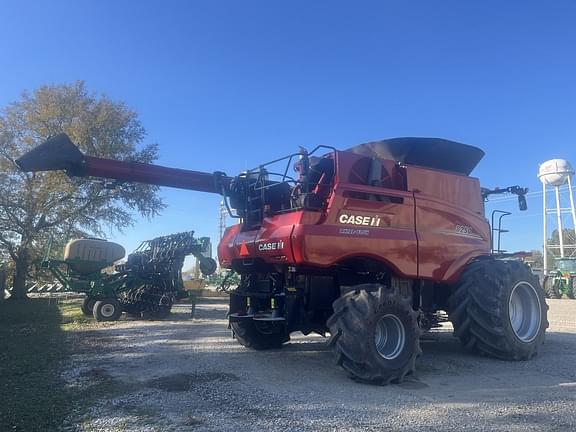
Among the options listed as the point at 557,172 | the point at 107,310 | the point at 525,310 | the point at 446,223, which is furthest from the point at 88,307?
the point at 557,172

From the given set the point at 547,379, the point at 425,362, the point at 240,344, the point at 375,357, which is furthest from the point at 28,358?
the point at 547,379

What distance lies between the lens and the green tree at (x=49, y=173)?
2553cm

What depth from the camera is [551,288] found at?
101 ft

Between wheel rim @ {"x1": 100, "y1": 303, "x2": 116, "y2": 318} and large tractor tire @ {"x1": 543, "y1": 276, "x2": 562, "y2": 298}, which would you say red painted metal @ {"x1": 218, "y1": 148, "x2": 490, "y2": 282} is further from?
large tractor tire @ {"x1": 543, "y1": 276, "x2": 562, "y2": 298}

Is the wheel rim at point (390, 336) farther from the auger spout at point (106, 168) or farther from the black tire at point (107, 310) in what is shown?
the black tire at point (107, 310)

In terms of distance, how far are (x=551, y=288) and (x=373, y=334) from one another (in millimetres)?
28454

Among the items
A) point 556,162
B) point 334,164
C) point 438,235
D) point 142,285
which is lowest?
point 142,285

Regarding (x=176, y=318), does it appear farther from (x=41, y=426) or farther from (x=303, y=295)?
(x=41, y=426)

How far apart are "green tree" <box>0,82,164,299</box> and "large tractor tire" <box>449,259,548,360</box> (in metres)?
20.0

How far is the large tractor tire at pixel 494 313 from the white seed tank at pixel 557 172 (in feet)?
131

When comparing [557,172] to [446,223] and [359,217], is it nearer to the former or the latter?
[446,223]

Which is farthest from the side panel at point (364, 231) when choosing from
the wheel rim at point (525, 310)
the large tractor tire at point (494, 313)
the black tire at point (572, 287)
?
the black tire at point (572, 287)

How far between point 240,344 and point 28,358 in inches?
146

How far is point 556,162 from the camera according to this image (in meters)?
43.8
